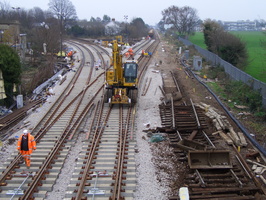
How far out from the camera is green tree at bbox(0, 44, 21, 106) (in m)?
17.9

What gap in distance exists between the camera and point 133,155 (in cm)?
1143

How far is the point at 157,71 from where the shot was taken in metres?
30.5

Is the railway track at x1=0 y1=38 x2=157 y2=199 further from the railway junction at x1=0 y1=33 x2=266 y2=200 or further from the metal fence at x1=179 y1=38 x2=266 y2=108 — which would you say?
the metal fence at x1=179 y1=38 x2=266 y2=108

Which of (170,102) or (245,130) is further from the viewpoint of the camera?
(170,102)

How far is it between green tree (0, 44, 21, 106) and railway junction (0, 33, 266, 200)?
2.43 m

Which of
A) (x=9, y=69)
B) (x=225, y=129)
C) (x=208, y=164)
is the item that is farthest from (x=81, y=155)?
(x=9, y=69)

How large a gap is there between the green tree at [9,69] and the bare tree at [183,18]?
76.1 metres

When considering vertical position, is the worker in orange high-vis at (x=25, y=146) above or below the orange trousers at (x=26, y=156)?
above

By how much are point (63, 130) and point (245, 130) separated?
8.52 metres

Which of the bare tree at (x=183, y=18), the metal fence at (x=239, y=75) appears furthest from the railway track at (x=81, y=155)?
the bare tree at (x=183, y=18)

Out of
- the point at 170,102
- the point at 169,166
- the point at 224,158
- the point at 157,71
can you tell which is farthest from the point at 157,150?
the point at 157,71

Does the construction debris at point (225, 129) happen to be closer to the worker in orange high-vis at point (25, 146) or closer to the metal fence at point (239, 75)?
the metal fence at point (239, 75)

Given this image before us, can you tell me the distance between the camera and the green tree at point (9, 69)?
17859mm

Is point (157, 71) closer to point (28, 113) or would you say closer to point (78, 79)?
point (78, 79)
